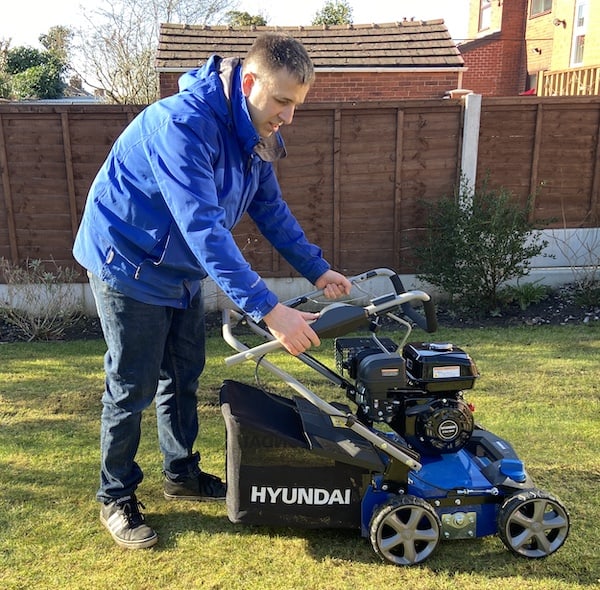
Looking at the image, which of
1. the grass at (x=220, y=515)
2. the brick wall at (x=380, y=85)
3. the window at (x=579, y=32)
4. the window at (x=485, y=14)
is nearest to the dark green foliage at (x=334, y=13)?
the window at (x=485, y=14)

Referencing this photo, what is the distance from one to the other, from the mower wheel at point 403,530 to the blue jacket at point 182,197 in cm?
103

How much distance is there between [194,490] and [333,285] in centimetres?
125

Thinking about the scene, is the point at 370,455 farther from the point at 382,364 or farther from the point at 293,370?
the point at 293,370

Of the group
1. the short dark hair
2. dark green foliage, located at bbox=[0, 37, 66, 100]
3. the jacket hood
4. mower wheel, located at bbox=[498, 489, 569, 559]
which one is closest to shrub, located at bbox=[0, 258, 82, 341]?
the jacket hood

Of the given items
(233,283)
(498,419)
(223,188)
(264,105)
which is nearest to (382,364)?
(233,283)

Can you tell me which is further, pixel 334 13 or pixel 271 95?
pixel 334 13

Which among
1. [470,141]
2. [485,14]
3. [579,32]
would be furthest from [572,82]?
[485,14]

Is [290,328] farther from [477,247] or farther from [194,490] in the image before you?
[477,247]

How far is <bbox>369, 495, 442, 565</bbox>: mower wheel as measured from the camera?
2547 mm

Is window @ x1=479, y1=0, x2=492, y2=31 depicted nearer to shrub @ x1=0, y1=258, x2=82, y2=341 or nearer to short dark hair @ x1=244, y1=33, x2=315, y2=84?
shrub @ x1=0, y1=258, x2=82, y2=341

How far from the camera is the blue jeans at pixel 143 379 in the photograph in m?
2.55

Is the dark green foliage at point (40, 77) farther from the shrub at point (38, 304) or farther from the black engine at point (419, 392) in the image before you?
the black engine at point (419, 392)

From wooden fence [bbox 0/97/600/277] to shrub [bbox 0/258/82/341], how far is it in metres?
0.41

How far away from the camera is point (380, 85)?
32.3 feet
